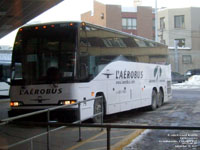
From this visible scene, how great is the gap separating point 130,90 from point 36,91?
203 inches

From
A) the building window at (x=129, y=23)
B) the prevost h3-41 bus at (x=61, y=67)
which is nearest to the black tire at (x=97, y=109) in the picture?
the prevost h3-41 bus at (x=61, y=67)

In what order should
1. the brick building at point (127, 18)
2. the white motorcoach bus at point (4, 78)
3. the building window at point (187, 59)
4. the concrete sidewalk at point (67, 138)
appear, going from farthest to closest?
the building window at point (187, 59)
the brick building at point (127, 18)
the white motorcoach bus at point (4, 78)
the concrete sidewalk at point (67, 138)

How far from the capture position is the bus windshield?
33.3ft

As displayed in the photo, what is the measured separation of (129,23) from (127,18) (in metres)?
1.05

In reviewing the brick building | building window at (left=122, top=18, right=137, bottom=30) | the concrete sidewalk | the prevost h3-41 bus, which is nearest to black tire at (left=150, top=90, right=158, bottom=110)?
the prevost h3-41 bus

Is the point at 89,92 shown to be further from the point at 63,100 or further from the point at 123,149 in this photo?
the point at 123,149

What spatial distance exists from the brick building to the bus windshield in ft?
171

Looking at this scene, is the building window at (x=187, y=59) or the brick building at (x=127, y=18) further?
the building window at (x=187, y=59)

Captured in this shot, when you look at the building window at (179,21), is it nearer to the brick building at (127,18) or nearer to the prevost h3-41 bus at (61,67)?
the brick building at (127,18)

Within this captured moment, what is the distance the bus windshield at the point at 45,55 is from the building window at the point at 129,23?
5464 centimetres

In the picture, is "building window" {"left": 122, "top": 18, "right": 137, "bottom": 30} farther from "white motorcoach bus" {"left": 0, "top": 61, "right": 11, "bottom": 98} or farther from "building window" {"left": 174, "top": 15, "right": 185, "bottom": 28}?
"white motorcoach bus" {"left": 0, "top": 61, "right": 11, "bottom": 98}

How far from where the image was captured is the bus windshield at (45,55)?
10156 mm

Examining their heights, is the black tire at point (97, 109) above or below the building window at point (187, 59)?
below

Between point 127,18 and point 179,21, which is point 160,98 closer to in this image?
point 127,18
